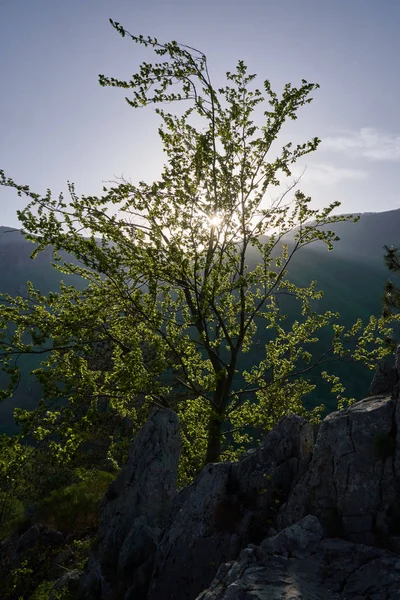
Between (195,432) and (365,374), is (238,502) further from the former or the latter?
(365,374)

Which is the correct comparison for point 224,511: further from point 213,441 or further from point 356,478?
point 213,441

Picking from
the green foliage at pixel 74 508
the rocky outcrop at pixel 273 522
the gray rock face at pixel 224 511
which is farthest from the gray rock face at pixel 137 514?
the green foliage at pixel 74 508

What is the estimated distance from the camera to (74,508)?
20.7 meters

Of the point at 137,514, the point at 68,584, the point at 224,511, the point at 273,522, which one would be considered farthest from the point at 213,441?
the point at 68,584

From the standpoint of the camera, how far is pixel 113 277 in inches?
520

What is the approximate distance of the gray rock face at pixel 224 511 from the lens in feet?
31.6

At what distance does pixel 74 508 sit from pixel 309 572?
1784cm

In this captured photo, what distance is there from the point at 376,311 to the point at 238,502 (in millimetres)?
165101

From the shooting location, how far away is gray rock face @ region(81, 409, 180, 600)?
1130 centimetres

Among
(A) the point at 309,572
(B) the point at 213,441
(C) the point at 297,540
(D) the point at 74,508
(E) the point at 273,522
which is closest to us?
(A) the point at 309,572

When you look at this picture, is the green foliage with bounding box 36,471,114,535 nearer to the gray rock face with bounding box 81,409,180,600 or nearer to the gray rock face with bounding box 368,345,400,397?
the gray rock face with bounding box 81,409,180,600

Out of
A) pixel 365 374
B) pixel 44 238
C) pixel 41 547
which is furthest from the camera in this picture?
pixel 365 374

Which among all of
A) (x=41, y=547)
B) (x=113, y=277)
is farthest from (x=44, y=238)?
(x=41, y=547)

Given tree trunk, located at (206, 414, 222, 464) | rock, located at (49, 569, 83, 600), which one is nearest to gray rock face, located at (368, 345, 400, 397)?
tree trunk, located at (206, 414, 222, 464)
